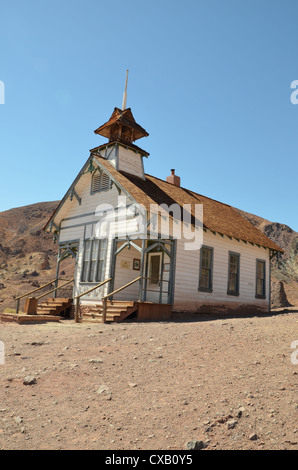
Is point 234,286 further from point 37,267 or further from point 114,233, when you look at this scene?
point 37,267

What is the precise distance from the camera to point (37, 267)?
190ft

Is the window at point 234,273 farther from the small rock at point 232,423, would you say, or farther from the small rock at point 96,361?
the small rock at point 232,423

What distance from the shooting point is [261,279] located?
22094mm

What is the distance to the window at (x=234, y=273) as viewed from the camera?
19.9 m

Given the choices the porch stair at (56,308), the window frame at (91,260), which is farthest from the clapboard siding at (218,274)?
the porch stair at (56,308)

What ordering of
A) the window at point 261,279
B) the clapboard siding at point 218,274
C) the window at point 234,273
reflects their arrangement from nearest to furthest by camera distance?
the clapboard siding at point 218,274 < the window at point 234,273 < the window at point 261,279

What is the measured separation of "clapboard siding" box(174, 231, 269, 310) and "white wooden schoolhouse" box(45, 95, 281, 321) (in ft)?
0.15

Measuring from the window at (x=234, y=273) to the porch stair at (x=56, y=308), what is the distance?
8286 millimetres

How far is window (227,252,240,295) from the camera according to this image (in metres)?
19.9

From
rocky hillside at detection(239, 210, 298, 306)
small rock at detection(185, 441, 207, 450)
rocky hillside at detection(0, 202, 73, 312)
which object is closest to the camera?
small rock at detection(185, 441, 207, 450)

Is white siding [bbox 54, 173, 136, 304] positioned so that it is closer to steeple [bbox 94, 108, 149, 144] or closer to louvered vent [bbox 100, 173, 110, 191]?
louvered vent [bbox 100, 173, 110, 191]

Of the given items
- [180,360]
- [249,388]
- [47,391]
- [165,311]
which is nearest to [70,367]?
[47,391]

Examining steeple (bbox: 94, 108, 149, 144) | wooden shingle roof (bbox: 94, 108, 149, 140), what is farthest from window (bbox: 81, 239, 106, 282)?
wooden shingle roof (bbox: 94, 108, 149, 140)

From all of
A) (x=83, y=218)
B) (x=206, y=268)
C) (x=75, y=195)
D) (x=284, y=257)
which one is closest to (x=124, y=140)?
(x=75, y=195)
